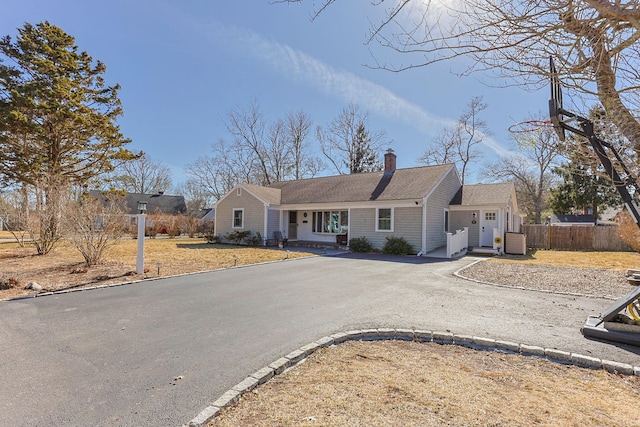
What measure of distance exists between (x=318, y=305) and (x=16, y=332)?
4754mm

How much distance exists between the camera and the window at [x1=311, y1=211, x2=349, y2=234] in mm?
18891

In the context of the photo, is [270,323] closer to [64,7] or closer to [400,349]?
[400,349]

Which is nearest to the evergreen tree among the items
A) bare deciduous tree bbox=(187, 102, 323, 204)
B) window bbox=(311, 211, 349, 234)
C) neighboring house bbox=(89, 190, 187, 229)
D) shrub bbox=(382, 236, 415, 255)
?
bare deciduous tree bbox=(187, 102, 323, 204)

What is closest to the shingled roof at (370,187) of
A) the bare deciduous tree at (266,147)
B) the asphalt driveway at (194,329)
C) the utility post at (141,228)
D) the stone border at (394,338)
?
the asphalt driveway at (194,329)

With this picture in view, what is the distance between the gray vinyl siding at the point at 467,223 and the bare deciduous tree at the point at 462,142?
16522mm

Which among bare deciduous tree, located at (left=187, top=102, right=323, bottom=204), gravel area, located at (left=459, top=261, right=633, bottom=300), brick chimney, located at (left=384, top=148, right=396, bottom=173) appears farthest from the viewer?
bare deciduous tree, located at (left=187, top=102, right=323, bottom=204)

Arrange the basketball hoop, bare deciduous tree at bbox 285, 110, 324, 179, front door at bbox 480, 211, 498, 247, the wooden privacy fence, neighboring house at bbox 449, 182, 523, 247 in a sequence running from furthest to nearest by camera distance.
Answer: bare deciduous tree at bbox 285, 110, 324, 179
the wooden privacy fence
front door at bbox 480, 211, 498, 247
neighboring house at bbox 449, 182, 523, 247
the basketball hoop

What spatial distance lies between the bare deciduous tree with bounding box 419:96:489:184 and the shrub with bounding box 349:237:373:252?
20853 mm

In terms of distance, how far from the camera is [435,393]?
2924mm

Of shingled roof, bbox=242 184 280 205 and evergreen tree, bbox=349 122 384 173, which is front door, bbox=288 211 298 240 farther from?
evergreen tree, bbox=349 122 384 173

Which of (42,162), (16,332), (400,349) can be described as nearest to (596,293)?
(400,349)

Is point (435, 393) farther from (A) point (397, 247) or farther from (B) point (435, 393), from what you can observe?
(A) point (397, 247)

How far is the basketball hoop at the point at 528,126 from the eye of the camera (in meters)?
3.69

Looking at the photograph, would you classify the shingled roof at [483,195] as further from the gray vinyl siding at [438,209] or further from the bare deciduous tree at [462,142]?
the bare deciduous tree at [462,142]
